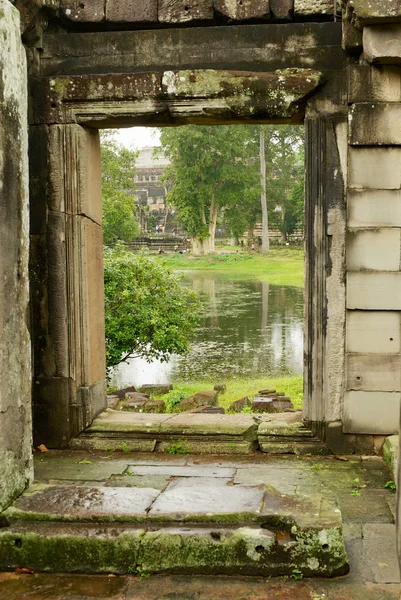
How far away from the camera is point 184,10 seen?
17.2 feet

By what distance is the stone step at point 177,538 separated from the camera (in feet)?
11.1

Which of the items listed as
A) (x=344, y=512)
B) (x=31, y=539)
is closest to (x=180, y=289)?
(x=344, y=512)

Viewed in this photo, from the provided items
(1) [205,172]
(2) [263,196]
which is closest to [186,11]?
(1) [205,172]

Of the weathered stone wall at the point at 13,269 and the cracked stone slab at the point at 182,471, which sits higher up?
the weathered stone wall at the point at 13,269

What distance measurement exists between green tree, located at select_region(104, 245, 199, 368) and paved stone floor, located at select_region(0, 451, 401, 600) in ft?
12.0

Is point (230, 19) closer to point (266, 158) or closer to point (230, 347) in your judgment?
point (230, 347)

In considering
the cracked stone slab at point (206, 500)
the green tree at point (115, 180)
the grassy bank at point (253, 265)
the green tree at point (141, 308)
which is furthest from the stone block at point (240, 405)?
the grassy bank at point (253, 265)

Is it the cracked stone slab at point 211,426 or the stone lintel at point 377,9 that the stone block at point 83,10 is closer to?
the stone lintel at point 377,9

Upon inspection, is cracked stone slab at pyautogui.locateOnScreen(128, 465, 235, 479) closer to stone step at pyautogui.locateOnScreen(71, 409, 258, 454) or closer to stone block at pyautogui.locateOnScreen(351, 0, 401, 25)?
stone step at pyautogui.locateOnScreen(71, 409, 258, 454)

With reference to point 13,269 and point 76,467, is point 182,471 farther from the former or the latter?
point 13,269

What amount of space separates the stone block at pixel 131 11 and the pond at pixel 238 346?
7.04 meters

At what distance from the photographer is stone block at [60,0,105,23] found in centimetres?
532

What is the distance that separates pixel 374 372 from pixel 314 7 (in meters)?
2.81

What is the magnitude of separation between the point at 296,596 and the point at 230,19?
410 centimetres
